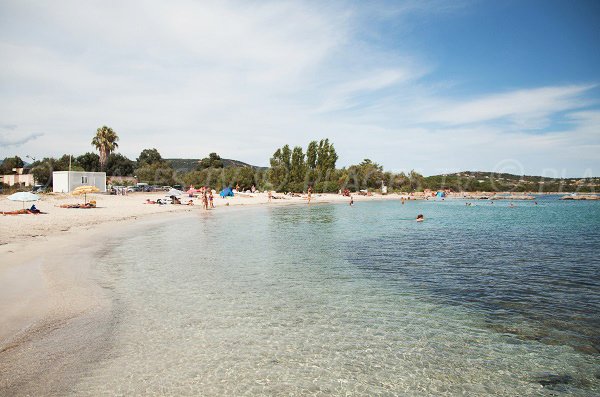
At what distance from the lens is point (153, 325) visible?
8.12m

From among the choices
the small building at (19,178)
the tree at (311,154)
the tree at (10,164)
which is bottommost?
the small building at (19,178)

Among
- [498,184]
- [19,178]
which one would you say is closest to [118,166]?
[19,178]

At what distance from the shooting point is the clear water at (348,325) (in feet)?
19.1

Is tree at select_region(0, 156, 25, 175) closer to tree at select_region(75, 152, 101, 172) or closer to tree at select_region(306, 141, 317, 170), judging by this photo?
tree at select_region(75, 152, 101, 172)

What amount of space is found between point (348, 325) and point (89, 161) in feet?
351

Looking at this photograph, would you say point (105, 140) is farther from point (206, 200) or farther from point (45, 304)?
point (45, 304)

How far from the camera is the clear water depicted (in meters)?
5.81

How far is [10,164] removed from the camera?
9294 centimetres

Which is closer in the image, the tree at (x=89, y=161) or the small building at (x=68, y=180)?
the small building at (x=68, y=180)

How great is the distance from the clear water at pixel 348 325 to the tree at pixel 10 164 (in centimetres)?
9497

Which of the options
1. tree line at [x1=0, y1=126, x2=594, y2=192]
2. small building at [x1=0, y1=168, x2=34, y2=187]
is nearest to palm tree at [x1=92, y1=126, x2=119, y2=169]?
tree line at [x1=0, y1=126, x2=594, y2=192]

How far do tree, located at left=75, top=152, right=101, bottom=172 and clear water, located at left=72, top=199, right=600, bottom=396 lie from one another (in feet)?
305

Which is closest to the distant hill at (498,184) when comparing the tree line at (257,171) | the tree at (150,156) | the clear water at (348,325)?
the tree line at (257,171)

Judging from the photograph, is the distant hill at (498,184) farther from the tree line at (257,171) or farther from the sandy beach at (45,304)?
the sandy beach at (45,304)
